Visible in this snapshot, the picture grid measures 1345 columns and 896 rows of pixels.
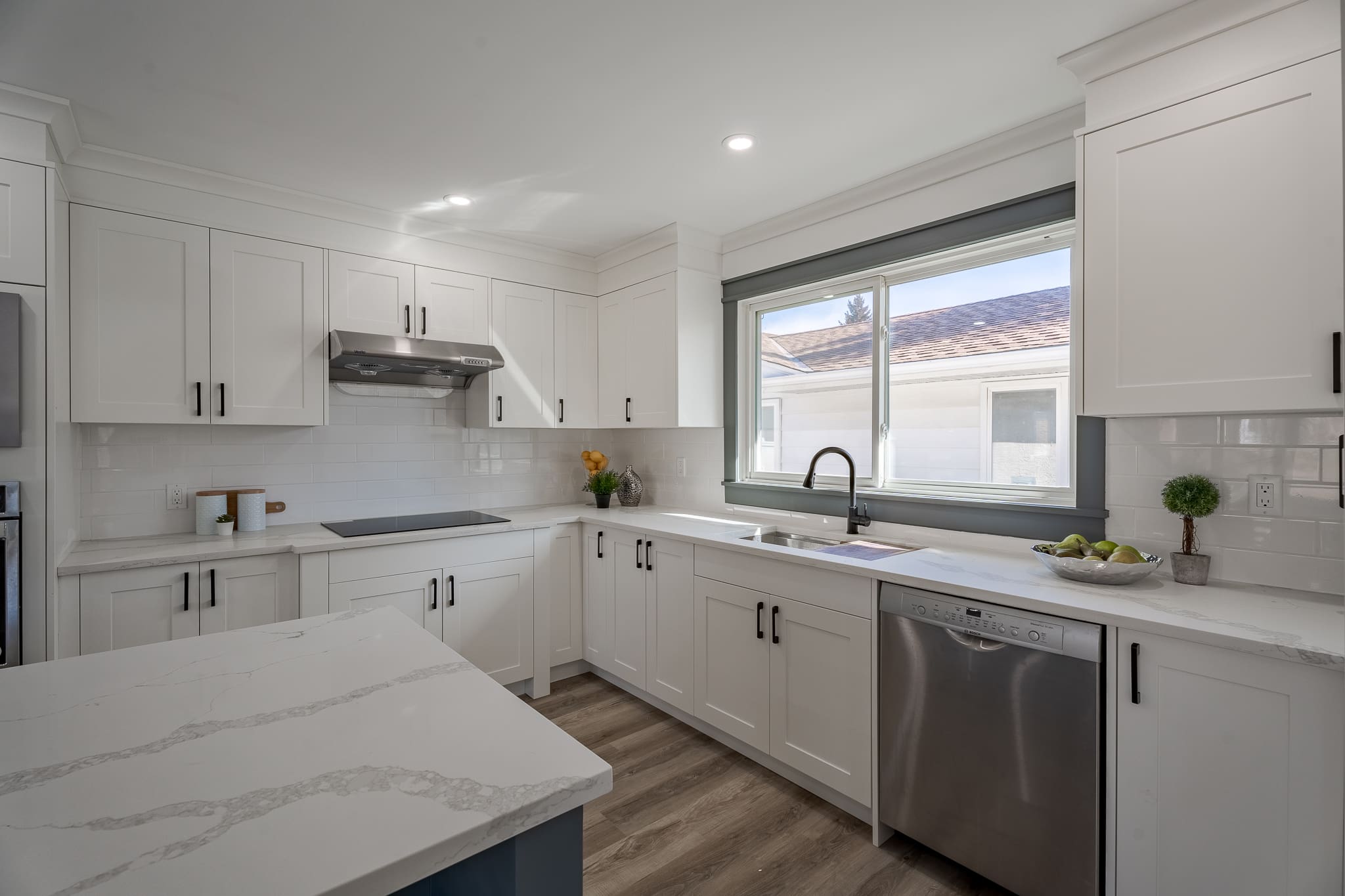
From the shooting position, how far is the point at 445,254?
3.43 metres

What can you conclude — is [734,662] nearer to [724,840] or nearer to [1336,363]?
[724,840]

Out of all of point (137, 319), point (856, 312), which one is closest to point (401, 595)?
point (137, 319)

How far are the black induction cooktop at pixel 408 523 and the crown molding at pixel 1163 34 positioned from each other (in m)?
2.98

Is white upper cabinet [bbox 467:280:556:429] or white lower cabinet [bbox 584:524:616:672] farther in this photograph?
white upper cabinet [bbox 467:280:556:429]

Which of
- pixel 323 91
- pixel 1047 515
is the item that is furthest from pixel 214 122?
pixel 1047 515

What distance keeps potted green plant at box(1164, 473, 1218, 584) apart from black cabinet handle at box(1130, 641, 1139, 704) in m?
0.51

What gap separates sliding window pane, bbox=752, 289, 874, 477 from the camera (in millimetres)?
3070

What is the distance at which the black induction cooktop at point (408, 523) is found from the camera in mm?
3074

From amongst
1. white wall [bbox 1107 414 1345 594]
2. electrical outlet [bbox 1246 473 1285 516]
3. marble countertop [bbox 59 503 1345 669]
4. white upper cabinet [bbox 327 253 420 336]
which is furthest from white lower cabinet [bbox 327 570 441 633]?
electrical outlet [bbox 1246 473 1285 516]

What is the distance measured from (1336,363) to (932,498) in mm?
1319

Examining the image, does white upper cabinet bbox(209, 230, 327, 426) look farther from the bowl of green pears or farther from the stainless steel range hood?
the bowl of green pears

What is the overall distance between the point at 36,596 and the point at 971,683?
3.02 m

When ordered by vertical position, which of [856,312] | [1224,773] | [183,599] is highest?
[856,312]

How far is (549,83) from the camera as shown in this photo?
6.78 feet
